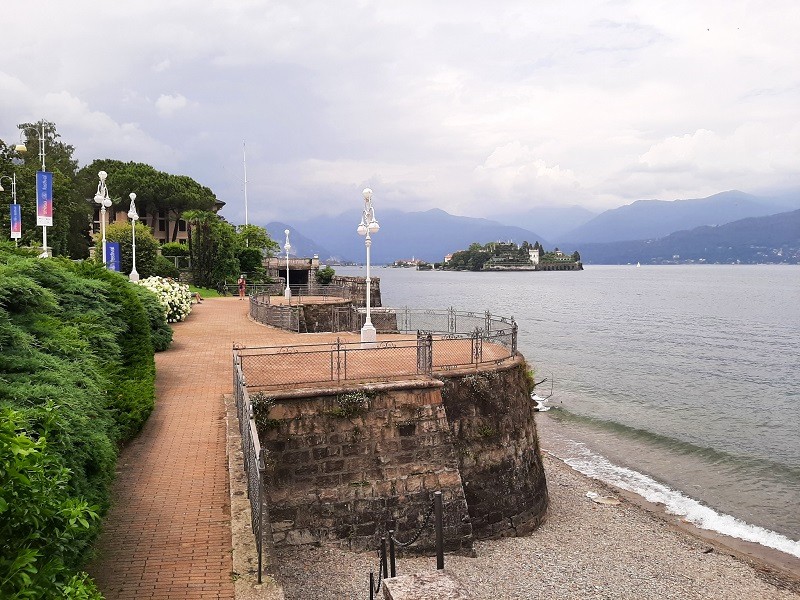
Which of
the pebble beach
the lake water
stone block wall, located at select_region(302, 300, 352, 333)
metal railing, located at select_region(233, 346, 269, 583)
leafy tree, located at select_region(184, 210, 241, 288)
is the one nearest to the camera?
A: metal railing, located at select_region(233, 346, 269, 583)

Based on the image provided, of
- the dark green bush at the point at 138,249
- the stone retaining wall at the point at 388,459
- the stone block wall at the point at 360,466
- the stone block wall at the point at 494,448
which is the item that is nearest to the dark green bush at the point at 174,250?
the dark green bush at the point at 138,249

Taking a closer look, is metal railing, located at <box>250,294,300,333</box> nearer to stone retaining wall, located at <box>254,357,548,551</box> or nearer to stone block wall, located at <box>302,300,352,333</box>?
stone block wall, located at <box>302,300,352,333</box>

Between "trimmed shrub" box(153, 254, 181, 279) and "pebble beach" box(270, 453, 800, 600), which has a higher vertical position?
"trimmed shrub" box(153, 254, 181, 279)

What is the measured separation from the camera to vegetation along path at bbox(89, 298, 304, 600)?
709cm

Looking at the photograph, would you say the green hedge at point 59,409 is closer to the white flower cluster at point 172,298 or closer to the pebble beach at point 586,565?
the pebble beach at point 586,565

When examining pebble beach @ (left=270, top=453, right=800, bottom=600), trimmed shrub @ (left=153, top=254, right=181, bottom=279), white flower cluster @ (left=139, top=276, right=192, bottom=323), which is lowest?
pebble beach @ (left=270, top=453, right=800, bottom=600)

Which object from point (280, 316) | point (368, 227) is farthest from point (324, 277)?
point (368, 227)

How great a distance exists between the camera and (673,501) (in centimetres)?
1962

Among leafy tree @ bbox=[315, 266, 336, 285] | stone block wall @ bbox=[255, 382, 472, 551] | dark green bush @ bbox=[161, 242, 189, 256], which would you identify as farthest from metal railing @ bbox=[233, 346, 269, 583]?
dark green bush @ bbox=[161, 242, 189, 256]

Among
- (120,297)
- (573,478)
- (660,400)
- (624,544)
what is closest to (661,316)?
(660,400)

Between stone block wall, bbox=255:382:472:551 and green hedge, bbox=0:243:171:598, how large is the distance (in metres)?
2.84

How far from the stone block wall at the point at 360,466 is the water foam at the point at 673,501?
968 centimetres

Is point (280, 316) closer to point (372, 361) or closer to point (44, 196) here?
point (44, 196)

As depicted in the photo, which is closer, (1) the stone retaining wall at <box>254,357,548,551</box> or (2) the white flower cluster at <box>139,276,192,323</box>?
(1) the stone retaining wall at <box>254,357,548,551</box>
